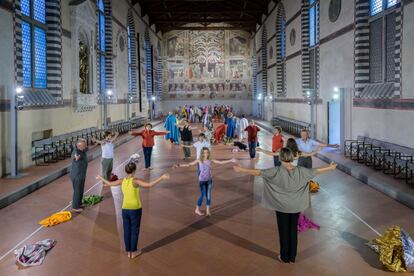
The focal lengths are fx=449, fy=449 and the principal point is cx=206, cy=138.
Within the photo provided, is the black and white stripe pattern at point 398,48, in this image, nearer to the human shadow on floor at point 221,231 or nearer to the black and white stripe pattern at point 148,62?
the human shadow on floor at point 221,231

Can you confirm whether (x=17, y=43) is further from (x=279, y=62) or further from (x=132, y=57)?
(x=279, y=62)

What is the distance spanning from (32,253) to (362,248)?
487 centimetres

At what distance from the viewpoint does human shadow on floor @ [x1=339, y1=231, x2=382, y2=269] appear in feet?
20.3

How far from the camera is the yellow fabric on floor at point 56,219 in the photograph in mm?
8190

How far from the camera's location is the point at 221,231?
7.64 meters

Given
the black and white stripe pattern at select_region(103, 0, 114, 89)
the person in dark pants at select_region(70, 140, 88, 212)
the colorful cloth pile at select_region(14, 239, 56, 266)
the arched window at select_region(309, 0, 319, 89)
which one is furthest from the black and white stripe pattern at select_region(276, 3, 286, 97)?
the colorful cloth pile at select_region(14, 239, 56, 266)

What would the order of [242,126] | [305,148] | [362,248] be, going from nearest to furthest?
[362,248] < [305,148] < [242,126]

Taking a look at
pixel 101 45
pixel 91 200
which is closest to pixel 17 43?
pixel 91 200

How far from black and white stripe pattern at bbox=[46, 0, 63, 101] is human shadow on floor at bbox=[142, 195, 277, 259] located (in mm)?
10416

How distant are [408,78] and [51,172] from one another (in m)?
10.7

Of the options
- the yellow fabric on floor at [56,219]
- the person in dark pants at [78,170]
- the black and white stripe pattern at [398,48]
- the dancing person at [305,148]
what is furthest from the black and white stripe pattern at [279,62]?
the yellow fabric on floor at [56,219]

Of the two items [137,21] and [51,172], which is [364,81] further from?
[137,21]

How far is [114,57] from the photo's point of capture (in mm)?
27578

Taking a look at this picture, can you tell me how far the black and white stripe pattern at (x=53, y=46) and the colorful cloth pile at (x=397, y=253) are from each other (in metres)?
14.2
